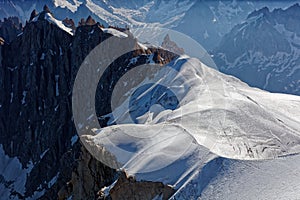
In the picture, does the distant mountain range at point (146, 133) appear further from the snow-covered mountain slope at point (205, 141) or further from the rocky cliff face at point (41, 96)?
the rocky cliff face at point (41, 96)

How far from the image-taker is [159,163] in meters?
39.6

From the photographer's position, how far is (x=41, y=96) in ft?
480

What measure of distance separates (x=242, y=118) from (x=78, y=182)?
26053 millimetres

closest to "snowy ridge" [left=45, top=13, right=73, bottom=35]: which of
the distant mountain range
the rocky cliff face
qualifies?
the distant mountain range

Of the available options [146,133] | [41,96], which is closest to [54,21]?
[41,96]

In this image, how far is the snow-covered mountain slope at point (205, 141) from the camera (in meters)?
37.7

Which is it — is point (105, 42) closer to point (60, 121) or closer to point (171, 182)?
point (60, 121)

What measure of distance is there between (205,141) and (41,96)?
115 m

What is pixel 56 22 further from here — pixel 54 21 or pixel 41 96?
pixel 41 96

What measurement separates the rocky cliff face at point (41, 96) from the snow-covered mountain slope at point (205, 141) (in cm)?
5199

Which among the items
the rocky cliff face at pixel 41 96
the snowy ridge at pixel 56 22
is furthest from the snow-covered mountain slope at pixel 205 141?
the snowy ridge at pixel 56 22

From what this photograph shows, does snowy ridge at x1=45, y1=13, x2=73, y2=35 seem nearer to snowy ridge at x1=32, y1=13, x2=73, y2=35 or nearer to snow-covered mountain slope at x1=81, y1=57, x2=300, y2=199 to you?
snowy ridge at x1=32, y1=13, x2=73, y2=35

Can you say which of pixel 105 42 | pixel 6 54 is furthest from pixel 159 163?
pixel 6 54

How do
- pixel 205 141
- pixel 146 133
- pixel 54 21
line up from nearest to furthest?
1. pixel 205 141
2. pixel 146 133
3. pixel 54 21
